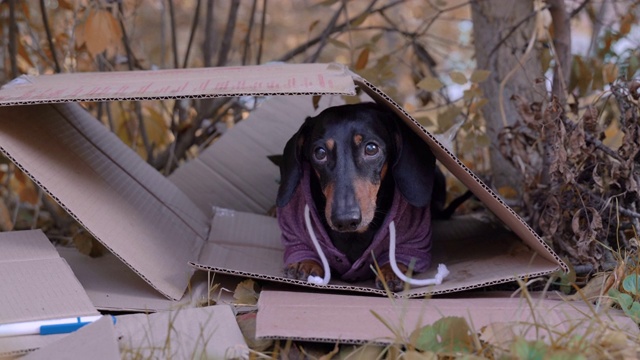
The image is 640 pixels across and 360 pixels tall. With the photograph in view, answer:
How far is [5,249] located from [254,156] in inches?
43.6

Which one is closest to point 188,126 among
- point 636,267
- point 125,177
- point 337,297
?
point 125,177

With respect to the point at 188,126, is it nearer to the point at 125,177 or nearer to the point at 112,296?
the point at 125,177

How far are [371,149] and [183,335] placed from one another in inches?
29.6

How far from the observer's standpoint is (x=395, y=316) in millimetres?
1788

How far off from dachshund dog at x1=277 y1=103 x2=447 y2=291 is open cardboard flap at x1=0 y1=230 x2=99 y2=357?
616 mm

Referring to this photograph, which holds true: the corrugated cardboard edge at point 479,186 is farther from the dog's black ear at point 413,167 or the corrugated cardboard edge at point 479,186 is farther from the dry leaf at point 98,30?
the dry leaf at point 98,30

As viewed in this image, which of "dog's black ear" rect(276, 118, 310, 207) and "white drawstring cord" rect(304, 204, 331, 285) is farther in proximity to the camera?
"dog's black ear" rect(276, 118, 310, 207)

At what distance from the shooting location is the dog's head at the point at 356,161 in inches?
80.7

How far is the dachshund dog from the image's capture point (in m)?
2.14

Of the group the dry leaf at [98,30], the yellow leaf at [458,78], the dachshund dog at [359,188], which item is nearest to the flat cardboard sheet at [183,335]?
the dachshund dog at [359,188]

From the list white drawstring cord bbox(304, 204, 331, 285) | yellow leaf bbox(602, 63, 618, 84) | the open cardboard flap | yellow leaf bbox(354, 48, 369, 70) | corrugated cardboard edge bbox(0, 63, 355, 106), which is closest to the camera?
the open cardboard flap

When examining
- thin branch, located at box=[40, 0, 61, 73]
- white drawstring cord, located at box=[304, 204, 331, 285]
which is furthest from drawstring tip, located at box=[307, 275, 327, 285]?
thin branch, located at box=[40, 0, 61, 73]

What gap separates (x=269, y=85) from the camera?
1.93 m

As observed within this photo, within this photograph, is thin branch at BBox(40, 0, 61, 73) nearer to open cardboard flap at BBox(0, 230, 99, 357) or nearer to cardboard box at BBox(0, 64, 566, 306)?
cardboard box at BBox(0, 64, 566, 306)
